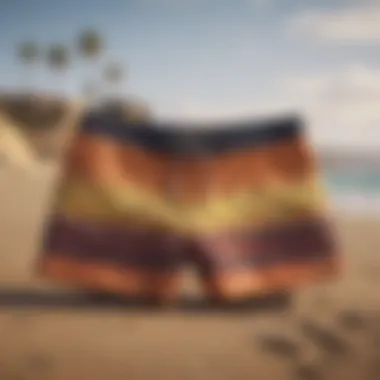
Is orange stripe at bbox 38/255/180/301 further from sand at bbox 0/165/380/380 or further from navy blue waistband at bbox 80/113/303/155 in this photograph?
navy blue waistband at bbox 80/113/303/155

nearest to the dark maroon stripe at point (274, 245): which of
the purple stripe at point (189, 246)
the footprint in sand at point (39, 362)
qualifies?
the purple stripe at point (189, 246)

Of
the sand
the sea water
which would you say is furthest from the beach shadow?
the sea water

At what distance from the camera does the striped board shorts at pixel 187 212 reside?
100 centimetres

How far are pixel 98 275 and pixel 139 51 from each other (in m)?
0.33

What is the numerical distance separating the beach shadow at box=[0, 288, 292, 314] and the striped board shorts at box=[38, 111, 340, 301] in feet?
0.05

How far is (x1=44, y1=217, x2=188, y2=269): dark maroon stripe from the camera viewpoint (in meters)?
0.99

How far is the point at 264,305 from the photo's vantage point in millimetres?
1019

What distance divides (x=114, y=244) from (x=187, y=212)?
0.10 metres

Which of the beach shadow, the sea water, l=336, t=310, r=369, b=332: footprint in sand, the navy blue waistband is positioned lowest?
l=336, t=310, r=369, b=332: footprint in sand

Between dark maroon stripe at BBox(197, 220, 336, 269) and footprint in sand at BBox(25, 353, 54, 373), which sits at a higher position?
dark maroon stripe at BBox(197, 220, 336, 269)

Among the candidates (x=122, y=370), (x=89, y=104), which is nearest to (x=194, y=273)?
(x=122, y=370)

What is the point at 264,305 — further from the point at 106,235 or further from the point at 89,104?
the point at 89,104

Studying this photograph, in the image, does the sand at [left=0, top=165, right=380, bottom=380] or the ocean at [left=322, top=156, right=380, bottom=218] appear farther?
the ocean at [left=322, top=156, right=380, bottom=218]

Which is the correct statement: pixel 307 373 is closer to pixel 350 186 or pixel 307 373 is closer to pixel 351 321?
pixel 351 321
